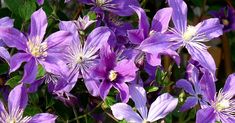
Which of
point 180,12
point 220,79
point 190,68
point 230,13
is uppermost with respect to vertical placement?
point 180,12

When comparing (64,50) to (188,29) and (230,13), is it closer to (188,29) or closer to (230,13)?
(188,29)

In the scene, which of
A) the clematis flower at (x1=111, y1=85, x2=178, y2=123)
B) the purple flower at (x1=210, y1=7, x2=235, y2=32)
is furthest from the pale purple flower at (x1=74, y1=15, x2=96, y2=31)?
the purple flower at (x1=210, y1=7, x2=235, y2=32)

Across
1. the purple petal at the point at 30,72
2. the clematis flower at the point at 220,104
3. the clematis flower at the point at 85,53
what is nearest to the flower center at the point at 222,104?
the clematis flower at the point at 220,104

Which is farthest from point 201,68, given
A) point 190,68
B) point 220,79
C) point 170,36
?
point 220,79

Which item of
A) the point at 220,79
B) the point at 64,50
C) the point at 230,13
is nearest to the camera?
the point at 64,50

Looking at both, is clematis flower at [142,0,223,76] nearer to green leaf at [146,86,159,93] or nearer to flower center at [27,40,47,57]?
green leaf at [146,86,159,93]

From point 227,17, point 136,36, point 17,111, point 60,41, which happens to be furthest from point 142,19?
point 227,17
